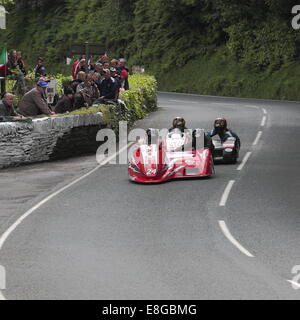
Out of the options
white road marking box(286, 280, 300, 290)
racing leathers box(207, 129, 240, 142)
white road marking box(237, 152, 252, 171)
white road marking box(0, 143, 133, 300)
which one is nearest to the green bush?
white road marking box(0, 143, 133, 300)

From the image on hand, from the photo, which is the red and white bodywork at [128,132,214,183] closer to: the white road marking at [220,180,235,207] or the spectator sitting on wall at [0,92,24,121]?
the white road marking at [220,180,235,207]

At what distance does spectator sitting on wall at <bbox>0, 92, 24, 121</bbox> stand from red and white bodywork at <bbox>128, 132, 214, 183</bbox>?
4580 mm

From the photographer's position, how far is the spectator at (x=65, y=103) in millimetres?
25219

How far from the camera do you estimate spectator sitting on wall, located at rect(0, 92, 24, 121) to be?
22.8 m

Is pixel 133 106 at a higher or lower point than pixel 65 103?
lower

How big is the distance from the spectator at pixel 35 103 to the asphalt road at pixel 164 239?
112 inches

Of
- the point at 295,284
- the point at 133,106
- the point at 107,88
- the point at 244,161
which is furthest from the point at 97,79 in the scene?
the point at 295,284

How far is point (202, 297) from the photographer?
10.4m

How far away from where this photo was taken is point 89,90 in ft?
88.5

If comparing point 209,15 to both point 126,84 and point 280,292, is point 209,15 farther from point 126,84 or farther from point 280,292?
point 280,292

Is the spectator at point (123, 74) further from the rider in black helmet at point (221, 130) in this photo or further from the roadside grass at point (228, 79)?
the roadside grass at point (228, 79)

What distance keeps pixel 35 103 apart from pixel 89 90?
3.51m

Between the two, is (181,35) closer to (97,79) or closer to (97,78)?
(97,79)

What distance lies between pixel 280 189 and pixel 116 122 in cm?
970
